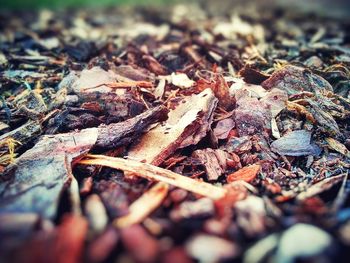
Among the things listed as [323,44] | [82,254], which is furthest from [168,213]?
[323,44]

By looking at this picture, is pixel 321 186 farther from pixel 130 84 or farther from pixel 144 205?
pixel 130 84

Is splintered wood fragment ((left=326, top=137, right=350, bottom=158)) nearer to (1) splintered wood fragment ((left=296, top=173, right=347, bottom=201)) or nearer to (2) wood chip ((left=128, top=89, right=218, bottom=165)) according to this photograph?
(1) splintered wood fragment ((left=296, top=173, right=347, bottom=201))

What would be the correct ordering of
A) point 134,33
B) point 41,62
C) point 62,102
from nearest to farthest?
point 62,102 < point 41,62 < point 134,33

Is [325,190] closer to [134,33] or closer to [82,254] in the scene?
[82,254]

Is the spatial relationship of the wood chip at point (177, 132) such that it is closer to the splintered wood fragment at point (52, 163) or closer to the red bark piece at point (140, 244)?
the splintered wood fragment at point (52, 163)

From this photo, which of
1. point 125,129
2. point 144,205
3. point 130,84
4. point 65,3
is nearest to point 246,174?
point 144,205

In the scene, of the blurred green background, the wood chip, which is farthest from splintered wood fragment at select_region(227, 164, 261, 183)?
the blurred green background
